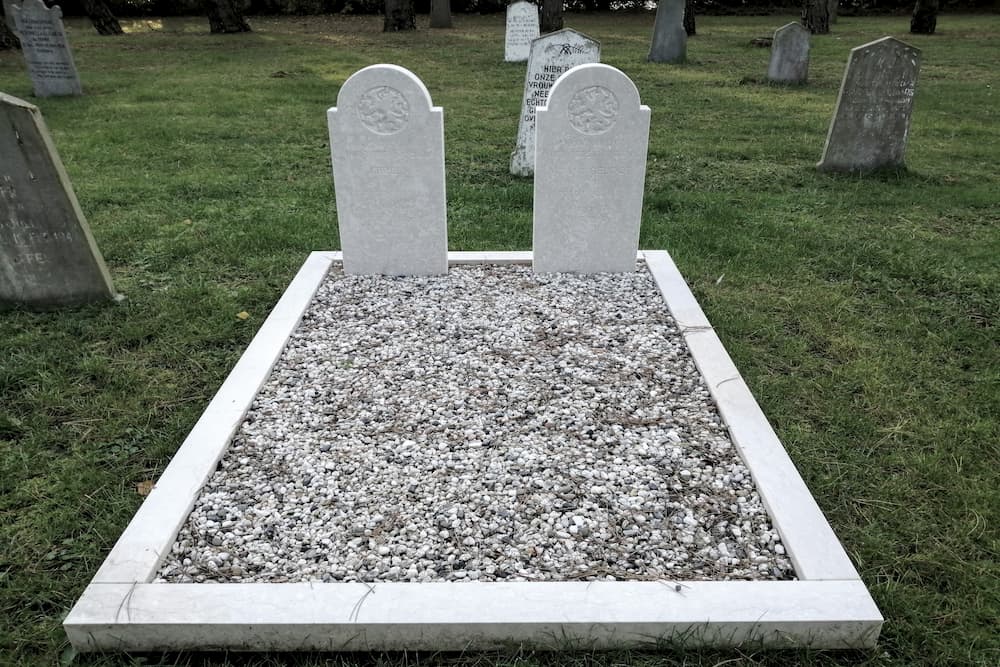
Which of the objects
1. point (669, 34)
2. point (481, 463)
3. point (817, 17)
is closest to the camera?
point (481, 463)

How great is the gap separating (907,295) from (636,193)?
181cm

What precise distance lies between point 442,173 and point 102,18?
63.7 ft

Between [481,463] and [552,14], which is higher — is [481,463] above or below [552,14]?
below

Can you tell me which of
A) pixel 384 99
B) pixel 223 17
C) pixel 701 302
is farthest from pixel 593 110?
pixel 223 17

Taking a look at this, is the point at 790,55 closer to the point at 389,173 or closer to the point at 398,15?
the point at 389,173

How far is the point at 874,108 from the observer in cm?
640

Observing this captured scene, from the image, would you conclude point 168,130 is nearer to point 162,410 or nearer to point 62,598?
point 162,410

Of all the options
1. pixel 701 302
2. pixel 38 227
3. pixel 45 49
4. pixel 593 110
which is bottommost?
pixel 701 302

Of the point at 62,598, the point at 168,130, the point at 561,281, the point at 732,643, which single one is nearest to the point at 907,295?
the point at 561,281

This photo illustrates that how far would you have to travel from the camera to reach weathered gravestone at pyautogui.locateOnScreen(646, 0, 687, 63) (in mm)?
13394

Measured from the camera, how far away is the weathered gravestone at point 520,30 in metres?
14.0

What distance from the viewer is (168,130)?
27.8 ft

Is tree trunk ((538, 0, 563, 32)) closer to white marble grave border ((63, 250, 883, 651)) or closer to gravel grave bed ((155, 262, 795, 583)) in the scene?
gravel grave bed ((155, 262, 795, 583))

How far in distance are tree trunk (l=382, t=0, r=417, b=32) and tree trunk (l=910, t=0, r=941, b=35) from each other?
13.5 metres
